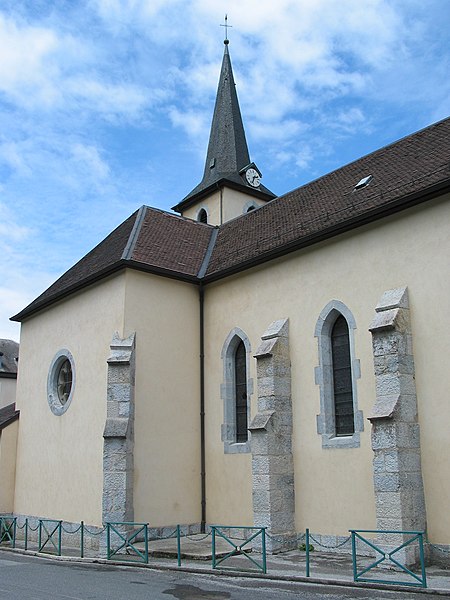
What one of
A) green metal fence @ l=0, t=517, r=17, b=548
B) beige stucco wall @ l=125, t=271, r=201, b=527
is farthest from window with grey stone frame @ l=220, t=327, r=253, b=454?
green metal fence @ l=0, t=517, r=17, b=548

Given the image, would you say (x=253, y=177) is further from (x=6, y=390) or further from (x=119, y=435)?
(x=6, y=390)

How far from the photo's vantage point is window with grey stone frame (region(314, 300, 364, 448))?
39.1 ft

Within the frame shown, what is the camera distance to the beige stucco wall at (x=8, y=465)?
17.9m

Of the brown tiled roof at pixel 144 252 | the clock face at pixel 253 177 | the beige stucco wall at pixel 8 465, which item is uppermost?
the clock face at pixel 253 177

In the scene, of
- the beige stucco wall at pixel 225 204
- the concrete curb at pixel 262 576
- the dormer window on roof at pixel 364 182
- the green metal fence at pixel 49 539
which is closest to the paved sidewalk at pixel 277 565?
the concrete curb at pixel 262 576

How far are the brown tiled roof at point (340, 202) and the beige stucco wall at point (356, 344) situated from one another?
327mm

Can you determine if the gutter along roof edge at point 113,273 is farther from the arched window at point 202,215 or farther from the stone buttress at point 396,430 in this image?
the arched window at point 202,215

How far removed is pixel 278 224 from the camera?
15578mm

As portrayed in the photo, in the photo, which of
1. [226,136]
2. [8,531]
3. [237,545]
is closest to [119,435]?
[237,545]

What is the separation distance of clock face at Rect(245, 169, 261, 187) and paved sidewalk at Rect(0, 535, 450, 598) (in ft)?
45.4

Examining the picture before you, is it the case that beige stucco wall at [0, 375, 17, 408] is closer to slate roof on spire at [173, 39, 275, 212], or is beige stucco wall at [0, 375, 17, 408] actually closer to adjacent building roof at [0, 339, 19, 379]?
adjacent building roof at [0, 339, 19, 379]

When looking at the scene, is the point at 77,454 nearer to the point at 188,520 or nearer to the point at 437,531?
the point at 188,520

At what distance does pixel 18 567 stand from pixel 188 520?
4.38 m

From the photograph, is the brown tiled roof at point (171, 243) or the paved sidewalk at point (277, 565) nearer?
the paved sidewalk at point (277, 565)
